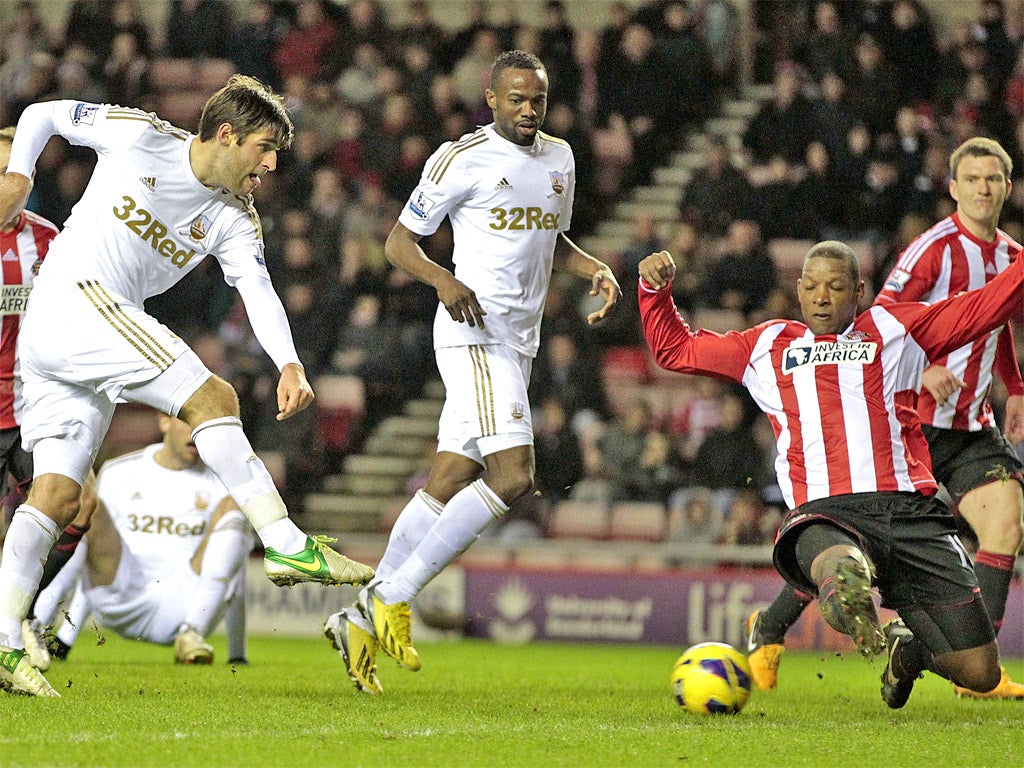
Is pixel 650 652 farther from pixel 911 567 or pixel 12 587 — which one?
pixel 12 587

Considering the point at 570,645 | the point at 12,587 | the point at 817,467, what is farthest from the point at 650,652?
the point at 12,587

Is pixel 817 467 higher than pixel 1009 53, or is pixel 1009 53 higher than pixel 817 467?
pixel 1009 53

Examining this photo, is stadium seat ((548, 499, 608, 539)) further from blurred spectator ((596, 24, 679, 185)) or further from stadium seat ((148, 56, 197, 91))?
stadium seat ((148, 56, 197, 91))

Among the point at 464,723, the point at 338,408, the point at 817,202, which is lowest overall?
the point at 464,723

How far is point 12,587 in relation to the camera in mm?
5543

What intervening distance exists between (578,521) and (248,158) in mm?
7238

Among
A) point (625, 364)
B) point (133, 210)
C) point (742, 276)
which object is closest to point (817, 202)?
point (742, 276)

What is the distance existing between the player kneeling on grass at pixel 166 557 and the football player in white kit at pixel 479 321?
2.01 m

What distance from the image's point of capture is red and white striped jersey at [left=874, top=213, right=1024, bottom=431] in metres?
7.04

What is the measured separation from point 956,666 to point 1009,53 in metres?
10.1

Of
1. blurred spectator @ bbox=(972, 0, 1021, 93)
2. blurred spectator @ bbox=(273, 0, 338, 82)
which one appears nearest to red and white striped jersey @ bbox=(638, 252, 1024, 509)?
blurred spectator @ bbox=(972, 0, 1021, 93)

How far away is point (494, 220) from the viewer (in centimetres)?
667

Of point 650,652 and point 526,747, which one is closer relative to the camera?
point 526,747

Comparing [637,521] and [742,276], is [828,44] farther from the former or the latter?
[637,521]
